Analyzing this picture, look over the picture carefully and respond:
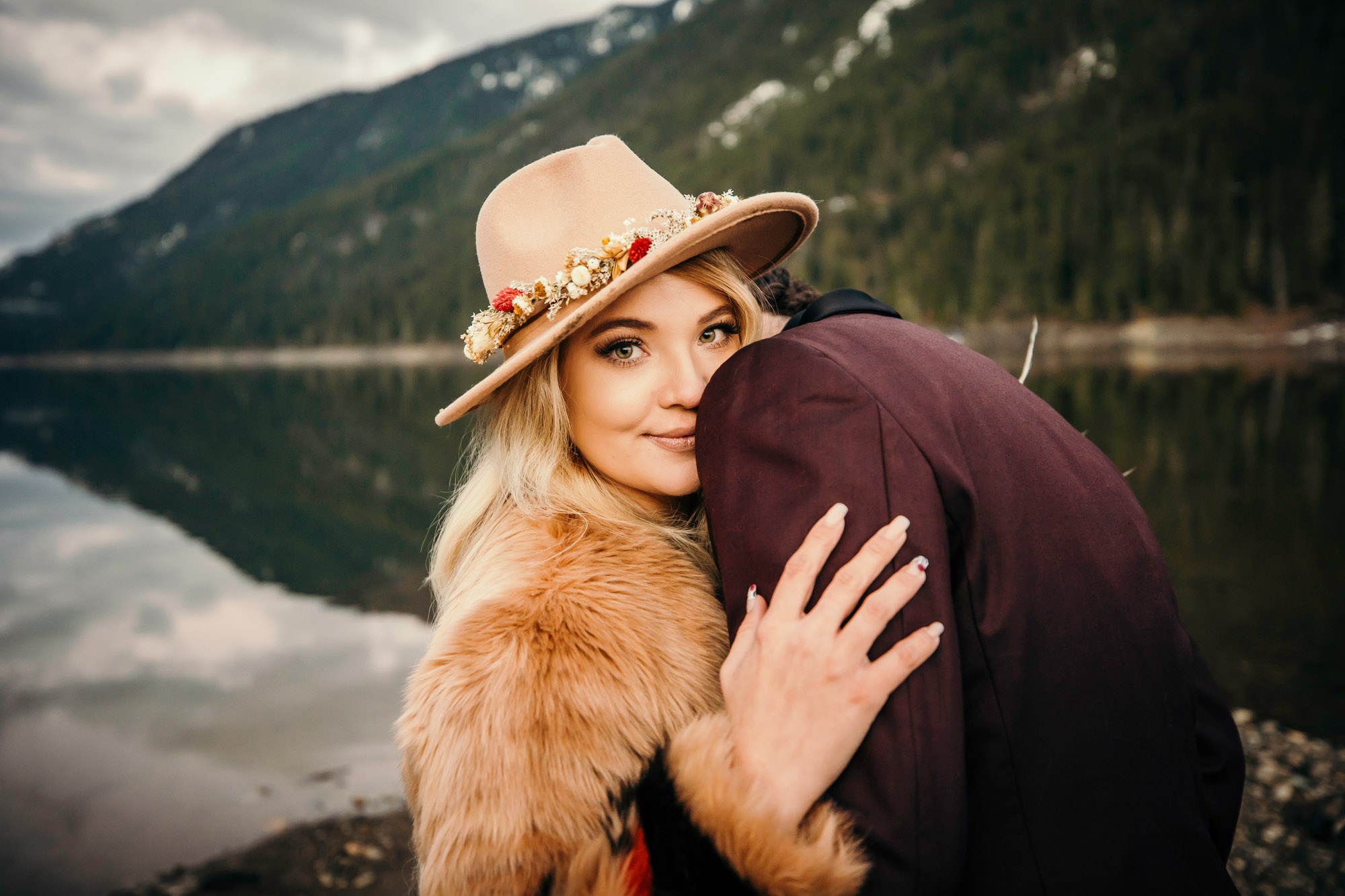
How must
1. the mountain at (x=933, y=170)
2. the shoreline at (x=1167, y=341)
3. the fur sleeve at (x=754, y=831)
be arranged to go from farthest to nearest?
the mountain at (x=933, y=170) < the shoreline at (x=1167, y=341) < the fur sleeve at (x=754, y=831)

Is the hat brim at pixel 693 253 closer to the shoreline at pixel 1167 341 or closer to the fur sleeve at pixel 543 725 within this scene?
the fur sleeve at pixel 543 725

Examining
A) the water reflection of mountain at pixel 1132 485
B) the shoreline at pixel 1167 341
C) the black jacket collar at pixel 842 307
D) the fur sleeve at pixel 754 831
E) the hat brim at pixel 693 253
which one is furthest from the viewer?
the shoreline at pixel 1167 341

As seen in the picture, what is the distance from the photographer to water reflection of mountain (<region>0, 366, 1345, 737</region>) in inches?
267

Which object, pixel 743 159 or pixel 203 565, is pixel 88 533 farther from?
pixel 743 159

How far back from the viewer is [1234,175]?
168 ft

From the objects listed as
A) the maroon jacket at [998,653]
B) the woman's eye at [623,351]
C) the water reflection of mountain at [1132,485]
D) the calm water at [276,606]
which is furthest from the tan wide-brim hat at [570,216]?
the water reflection of mountain at [1132,485]

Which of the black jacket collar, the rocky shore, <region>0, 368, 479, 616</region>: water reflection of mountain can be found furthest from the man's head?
<region>0, 368, 479, 616</region>: water reflection of mountain

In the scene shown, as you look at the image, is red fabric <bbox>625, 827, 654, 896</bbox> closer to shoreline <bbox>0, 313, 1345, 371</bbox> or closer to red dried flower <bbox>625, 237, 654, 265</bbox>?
red dried flower <bbox>625, 237, 654, 265</bbox>

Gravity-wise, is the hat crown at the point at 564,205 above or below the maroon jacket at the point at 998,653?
above

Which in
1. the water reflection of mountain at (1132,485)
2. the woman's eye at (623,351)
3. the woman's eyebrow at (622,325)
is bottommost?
the water reflection of mountain at (1132,485)

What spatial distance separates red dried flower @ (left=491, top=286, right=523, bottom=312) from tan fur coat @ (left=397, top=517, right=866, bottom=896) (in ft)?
2.05

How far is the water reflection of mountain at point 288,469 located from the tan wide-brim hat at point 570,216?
794 cm

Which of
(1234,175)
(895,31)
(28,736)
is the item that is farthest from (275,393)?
(895,31)

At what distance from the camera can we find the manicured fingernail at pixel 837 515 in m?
1.02
